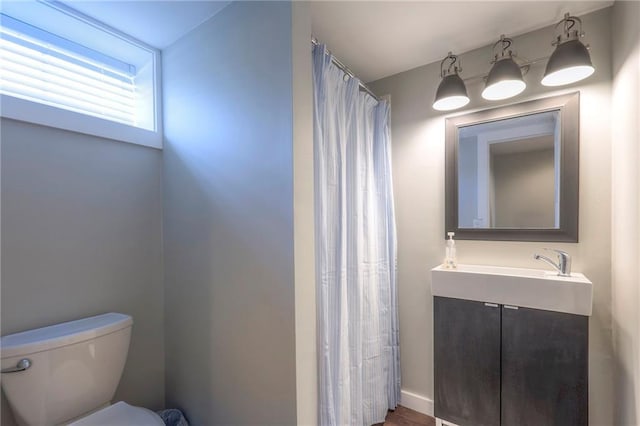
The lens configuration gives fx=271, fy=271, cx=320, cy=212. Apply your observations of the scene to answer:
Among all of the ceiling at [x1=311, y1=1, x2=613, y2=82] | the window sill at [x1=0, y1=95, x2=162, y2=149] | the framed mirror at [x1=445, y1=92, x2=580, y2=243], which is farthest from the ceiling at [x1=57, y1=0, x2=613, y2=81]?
the window sill at [x1=0, y1=95, x2=162, y2=149]

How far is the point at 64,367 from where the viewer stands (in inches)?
45.0

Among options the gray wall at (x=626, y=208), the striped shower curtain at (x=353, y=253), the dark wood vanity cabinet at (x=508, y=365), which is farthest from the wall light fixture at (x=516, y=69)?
the dark wood vanity cabinet at (x=508, y=365)

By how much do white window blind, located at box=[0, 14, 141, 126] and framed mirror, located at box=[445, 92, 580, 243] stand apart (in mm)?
2094

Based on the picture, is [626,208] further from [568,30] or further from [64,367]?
[64,367]

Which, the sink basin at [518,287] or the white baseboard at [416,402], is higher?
the sink basin at [518,287]

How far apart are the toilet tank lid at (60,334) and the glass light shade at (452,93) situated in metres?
2.11

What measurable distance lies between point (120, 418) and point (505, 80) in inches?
96.4

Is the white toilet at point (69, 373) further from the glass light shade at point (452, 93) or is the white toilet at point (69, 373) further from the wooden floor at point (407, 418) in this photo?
the glass light shade at point (452, 93)

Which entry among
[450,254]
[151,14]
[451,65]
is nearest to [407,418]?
[450,254]

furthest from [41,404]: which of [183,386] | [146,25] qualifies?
[146,25]

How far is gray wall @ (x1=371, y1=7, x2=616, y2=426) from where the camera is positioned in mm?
1403

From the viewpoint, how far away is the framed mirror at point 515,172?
58.3 inches

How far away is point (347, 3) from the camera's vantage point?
1341 millimetres

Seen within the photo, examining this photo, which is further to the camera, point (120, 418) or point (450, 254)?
point (450, 254)
